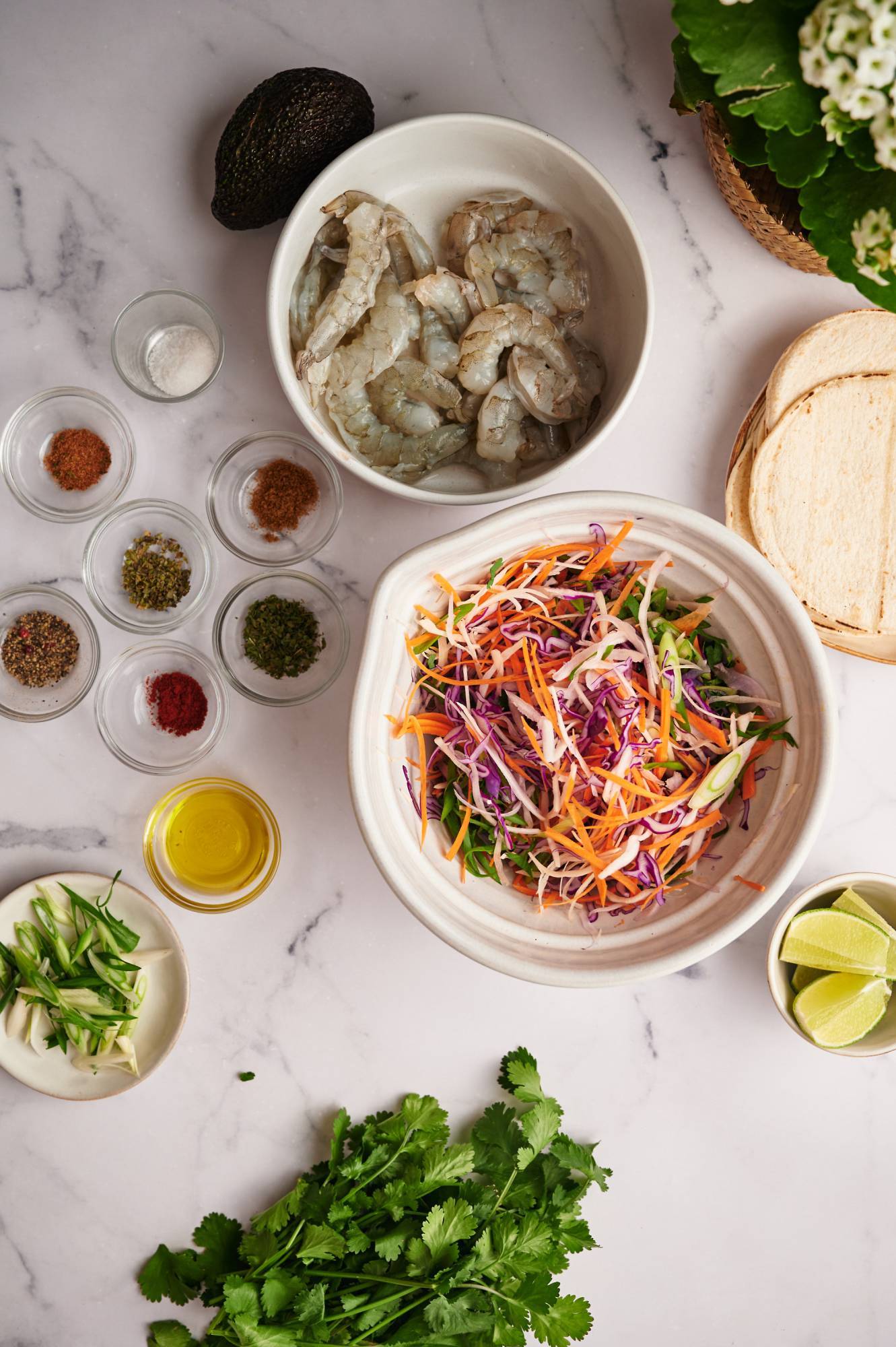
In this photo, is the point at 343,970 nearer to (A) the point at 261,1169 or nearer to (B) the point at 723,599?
(A) the point at 261,1169

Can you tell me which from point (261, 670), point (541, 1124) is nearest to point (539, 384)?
point (261, 670)

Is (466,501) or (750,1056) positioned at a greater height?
(466,501)

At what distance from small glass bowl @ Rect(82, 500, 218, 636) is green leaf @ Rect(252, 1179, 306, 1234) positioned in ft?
3.54

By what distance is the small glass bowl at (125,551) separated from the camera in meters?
1.74

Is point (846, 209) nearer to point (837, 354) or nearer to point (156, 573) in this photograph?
point (837, 354)

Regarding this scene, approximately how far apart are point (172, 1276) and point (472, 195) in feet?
6.81

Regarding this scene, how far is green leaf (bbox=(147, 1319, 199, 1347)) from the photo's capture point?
1.83m

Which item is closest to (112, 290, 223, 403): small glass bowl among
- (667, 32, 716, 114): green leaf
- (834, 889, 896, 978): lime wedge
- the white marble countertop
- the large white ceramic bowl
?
the white marble countertop

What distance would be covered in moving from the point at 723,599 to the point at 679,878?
1.49 feet

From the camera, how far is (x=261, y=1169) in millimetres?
1860

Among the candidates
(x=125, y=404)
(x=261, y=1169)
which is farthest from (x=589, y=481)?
(x=261, y=1169)

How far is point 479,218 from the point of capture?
162 cm

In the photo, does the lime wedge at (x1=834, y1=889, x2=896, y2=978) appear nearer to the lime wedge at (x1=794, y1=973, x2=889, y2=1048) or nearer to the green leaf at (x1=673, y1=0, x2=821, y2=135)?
the lime wedge at (x1=794, y1=973, x2=889, y2=1048)

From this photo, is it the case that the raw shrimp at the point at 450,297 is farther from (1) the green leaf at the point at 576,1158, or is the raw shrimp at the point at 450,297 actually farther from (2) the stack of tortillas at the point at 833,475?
(1) the green leaf at the point at 576,1158
